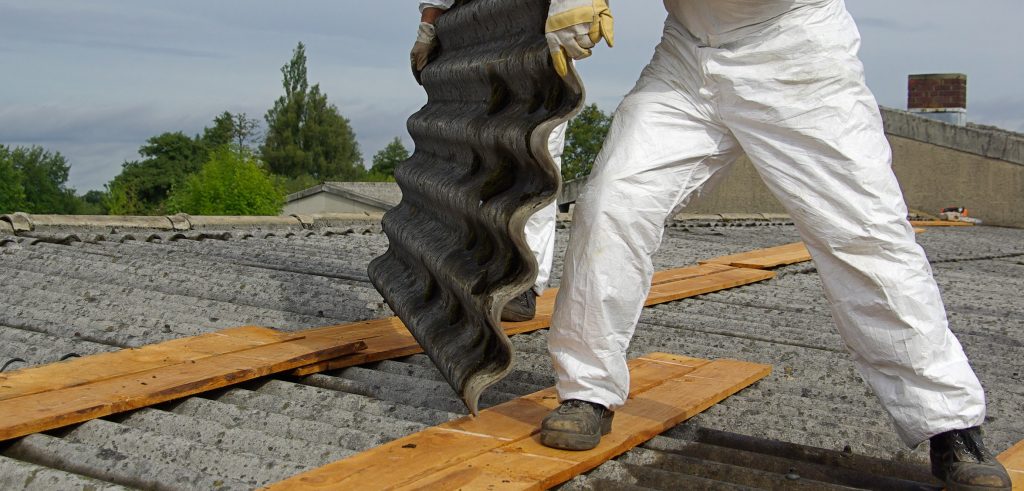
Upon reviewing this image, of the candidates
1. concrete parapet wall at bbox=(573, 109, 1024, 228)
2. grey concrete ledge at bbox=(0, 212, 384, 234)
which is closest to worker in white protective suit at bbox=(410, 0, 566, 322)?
grey concrete ledge at bbox=(0, 212, 384, 234)

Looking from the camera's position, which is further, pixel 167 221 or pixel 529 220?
pixel 167 221

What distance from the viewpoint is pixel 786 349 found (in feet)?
12.6

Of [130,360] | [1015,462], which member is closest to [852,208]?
[1015,462]

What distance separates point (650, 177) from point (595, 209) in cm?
16

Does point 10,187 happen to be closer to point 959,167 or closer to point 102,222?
point 959,167

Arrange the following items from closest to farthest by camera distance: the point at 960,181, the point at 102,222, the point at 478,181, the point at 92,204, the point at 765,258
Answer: the point at 478,181 → the point at 102,222 → the point at 765,258 → the point at 960,181 → the point at 92,204

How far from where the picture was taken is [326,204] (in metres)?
43.5

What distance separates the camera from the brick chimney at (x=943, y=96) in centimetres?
1714

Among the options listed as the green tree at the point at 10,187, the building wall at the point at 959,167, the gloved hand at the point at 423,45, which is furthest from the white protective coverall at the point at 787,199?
the green tree at the point at 10,187

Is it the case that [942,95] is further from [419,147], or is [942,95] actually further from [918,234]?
[419,147]

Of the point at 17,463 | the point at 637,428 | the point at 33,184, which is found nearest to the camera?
the point at 17,463

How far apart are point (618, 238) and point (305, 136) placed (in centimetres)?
6575

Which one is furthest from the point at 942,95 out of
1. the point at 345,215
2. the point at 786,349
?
the point at 786,349

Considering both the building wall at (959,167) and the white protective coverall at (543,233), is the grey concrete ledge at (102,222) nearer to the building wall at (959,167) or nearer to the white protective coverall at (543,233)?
the white protective coverall at (543,233)
